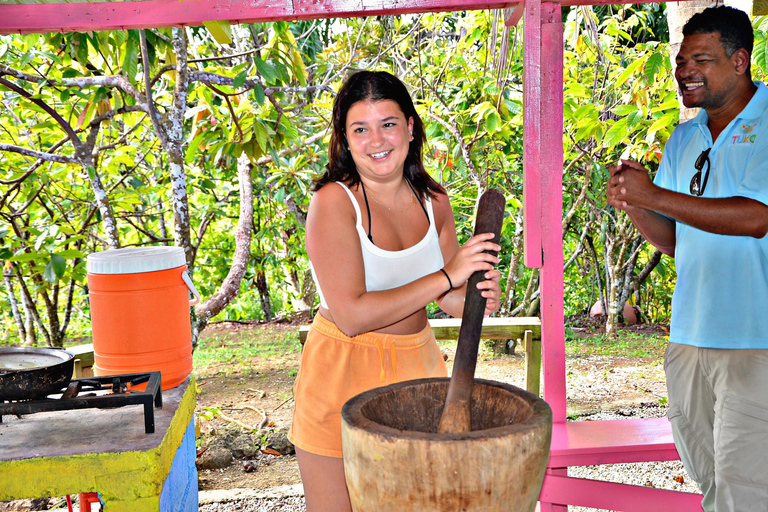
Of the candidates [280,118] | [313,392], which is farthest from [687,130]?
[280,118]

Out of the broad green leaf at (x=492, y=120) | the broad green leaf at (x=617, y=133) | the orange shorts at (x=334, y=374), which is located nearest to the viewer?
the orange shorts at (x=334, y=374)

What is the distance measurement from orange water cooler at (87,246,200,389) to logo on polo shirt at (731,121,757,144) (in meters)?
1.79

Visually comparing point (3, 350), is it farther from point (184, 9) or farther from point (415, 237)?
point (415, 237)

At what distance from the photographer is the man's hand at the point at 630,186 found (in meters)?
1.88

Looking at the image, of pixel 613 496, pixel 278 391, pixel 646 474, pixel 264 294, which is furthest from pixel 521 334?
pixel 264 294

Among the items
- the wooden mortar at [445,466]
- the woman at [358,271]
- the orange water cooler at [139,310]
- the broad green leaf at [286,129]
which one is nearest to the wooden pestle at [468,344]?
the woman at [358,271]

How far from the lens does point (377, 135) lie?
174cm

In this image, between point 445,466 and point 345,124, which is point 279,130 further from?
point 445,466

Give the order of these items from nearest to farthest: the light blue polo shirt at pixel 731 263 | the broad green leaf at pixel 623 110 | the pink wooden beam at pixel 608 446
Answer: the light blue polo shirt at pixel 731 263, the pink wooden beam at pixel 608 446, the broad green leaf at pixel 623 110

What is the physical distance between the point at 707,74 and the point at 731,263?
23.0 inches

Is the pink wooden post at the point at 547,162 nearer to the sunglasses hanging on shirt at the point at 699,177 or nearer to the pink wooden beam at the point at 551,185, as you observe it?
the pink wooden beam at the point at 551,185

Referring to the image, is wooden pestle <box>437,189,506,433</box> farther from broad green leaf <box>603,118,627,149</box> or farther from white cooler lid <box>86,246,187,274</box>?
broad green leaf <box>603,118,627,149</box>

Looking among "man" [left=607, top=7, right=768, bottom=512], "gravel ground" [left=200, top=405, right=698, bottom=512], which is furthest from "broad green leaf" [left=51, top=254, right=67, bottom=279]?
"man" [left=607, top=7, right=768, bottom=512]

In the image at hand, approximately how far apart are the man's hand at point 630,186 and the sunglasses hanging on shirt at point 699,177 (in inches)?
11.1
